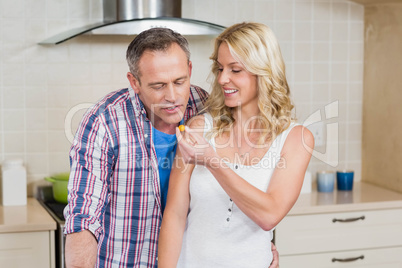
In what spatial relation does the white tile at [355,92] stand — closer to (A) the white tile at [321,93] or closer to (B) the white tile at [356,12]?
(A) the white tile at [321,93]

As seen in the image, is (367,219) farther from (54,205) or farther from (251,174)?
(54,205)

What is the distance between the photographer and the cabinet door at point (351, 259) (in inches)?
108

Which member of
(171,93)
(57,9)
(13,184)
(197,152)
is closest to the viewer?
(197,152)

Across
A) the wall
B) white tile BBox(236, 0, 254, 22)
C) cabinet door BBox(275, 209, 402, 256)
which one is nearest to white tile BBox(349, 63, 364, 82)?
the wall

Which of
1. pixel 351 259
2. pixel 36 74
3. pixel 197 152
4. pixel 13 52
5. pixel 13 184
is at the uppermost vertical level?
pixel 13 52

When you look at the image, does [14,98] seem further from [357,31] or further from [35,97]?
[357,31]

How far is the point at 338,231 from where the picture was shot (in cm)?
279

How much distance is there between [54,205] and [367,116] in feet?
5.75

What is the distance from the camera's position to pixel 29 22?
284cm

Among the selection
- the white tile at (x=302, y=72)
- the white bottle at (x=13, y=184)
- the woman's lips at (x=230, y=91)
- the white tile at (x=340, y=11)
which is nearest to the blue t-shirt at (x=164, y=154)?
the woman's lips at (x=230, y=91)

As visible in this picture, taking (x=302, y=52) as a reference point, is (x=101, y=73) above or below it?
below

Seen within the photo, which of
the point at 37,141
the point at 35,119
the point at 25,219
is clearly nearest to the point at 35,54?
the point at 35,119

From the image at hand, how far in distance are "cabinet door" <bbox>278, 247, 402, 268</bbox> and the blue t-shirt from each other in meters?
1.06

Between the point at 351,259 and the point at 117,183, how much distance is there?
1.45 meters
